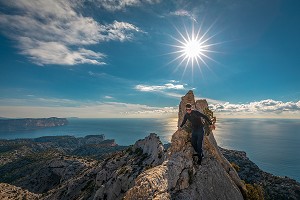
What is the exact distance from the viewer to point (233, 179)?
21062 millimetres

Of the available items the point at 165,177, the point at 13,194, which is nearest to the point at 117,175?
the point at 165,177

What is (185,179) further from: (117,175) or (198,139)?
(117,175)

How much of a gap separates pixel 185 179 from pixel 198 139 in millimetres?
3928

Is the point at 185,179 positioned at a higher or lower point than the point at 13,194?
higher

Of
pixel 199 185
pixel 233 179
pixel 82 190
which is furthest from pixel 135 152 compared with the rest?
pixel 199 185

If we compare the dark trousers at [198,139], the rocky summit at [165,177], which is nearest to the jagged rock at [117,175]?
the rocky summit at [165,177]

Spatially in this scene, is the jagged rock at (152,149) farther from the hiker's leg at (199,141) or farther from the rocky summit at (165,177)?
the hiker's leg at (199,141)

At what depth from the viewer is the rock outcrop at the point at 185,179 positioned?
11.9 m

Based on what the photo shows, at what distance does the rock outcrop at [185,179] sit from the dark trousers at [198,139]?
0.66m

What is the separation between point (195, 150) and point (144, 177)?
704 centimetres

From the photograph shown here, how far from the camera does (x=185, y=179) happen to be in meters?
14.8

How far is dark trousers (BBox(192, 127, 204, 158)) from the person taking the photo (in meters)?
17.7

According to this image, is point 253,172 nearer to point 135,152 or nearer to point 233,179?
point 135,152

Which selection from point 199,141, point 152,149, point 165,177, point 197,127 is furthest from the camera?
point 152,149
